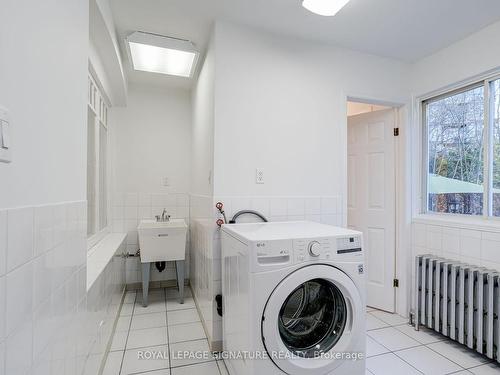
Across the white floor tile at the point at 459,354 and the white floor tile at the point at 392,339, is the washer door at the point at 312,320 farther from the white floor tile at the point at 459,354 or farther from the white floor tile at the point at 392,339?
the white floor tile at the point at 459,354

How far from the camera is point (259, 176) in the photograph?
212 cm

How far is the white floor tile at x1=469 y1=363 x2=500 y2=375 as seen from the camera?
5.80ft

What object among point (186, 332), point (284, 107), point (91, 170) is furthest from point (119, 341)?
point (284, 107)

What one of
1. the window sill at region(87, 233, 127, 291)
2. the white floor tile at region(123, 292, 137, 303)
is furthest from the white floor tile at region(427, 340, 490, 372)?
the white floor tile at region(123, 292, 137, 303)

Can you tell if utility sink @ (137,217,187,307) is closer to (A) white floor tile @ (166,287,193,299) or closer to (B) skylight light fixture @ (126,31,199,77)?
(A) white floor tile @ (166,287,193,299)

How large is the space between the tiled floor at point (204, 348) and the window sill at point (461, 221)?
0.94m

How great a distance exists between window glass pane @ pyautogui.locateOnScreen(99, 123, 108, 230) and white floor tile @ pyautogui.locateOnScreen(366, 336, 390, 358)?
258cm

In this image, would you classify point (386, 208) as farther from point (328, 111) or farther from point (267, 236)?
point (267, 236)

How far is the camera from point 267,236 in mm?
1453

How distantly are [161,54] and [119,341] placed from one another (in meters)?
2.48

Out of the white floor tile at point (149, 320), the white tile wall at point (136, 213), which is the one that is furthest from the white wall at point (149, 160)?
the white floor tile at point (149, 320)

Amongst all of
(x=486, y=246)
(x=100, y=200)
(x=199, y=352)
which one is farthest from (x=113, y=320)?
(x=486, y=246)

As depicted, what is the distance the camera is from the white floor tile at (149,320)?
2.35 m

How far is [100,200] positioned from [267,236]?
6.45 feet
